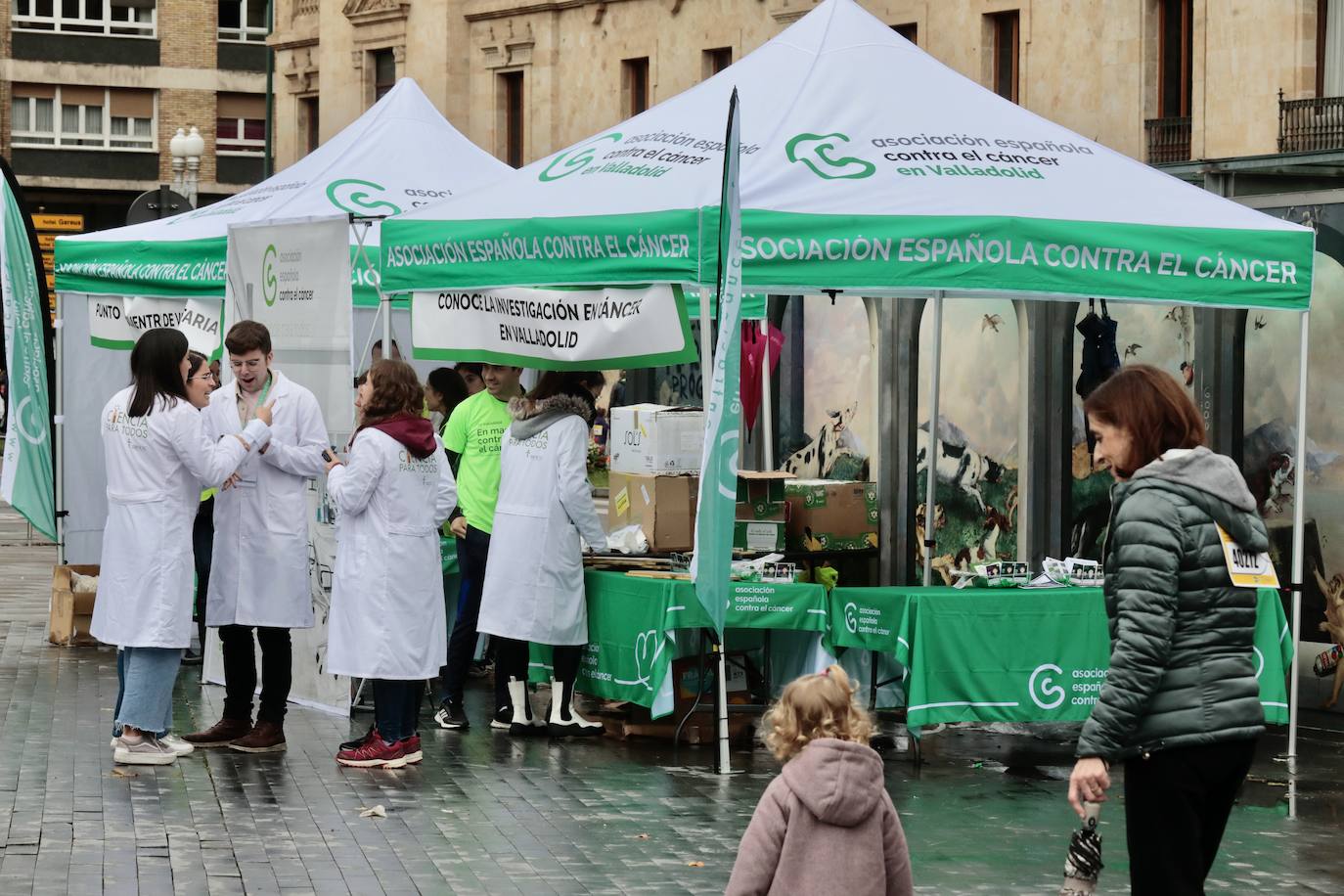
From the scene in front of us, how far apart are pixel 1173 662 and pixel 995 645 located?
4793 mm

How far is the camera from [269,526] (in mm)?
10156

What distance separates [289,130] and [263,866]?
37.6 meters

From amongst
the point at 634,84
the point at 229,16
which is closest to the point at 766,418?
the point at 634,84

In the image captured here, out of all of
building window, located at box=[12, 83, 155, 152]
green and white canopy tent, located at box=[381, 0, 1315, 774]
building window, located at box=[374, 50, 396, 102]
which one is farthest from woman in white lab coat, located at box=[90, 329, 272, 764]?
building window, located at box=[12, 83, 155, 152]

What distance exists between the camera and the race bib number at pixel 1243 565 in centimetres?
527

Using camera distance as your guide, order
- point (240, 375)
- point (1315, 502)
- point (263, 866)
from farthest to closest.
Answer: point (1315, 502) → point (240, 375) → point (263, 866)

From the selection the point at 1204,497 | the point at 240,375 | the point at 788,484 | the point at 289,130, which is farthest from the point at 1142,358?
the point at 289,130

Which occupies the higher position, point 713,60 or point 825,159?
point 713,60

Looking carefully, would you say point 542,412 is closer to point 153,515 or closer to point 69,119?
point 153,515

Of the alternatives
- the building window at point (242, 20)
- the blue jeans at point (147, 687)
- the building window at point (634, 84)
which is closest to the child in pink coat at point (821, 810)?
the blue jeans at point (147, 687)

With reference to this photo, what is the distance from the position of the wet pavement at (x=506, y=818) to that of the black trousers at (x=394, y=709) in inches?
9.4

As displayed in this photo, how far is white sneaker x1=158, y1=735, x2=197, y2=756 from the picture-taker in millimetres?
9953

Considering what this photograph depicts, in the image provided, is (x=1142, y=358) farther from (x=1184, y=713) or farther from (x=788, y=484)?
(x=1184, y=713)

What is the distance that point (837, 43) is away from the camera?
11.0 metres
